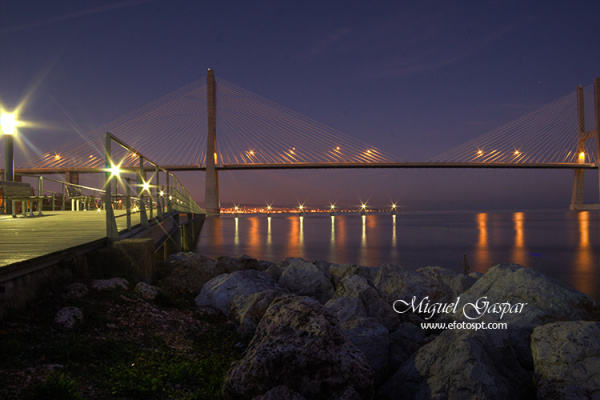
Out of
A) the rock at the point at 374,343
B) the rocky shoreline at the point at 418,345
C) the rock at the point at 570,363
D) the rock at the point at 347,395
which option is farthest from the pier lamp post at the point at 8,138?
the rock at the point at 570,363

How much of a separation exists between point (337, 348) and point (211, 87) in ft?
154

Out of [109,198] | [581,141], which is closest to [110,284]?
[109,198]

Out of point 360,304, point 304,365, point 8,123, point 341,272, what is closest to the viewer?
point 304,365

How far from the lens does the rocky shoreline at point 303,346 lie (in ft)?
6.66

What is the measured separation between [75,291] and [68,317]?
0.50 meters

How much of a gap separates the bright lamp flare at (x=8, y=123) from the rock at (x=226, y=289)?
6293 millimetres

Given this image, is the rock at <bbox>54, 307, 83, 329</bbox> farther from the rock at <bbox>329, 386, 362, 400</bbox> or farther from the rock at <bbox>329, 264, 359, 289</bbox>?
the rock at <bbox>329, 264, 359, 289</bbox>

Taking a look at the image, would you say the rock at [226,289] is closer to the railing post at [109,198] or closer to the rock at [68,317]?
the railing post at [109,198]

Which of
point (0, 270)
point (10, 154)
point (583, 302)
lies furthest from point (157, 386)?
point (10, 154)

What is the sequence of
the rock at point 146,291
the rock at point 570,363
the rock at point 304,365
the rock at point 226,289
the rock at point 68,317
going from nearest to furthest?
the rock at point 304,365, the rock at point 570,363, the rock at point 68,317, the rock at point 146,291, the rock at point 226,289

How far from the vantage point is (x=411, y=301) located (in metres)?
4.81

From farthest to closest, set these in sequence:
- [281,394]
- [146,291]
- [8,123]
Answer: [8,123], [146,291], [281,394]

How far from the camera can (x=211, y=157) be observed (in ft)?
135

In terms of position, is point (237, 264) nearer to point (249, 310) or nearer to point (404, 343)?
point (249, 310)
